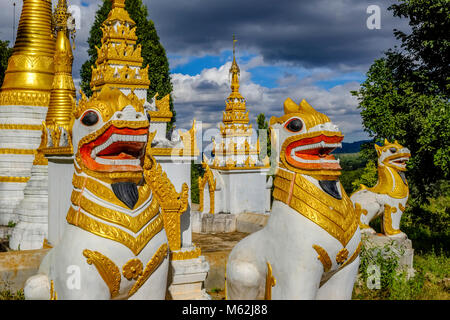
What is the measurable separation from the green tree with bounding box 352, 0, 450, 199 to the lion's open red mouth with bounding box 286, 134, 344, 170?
565cm

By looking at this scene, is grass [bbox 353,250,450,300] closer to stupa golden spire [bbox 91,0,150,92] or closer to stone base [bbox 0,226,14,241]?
stupa golden spire [bbox 91,0,150,92]

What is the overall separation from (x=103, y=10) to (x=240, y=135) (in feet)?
38.4

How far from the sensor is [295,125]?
491 cm

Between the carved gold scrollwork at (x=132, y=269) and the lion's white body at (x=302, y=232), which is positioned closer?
the carved gold scrollwork at (x=132, y=269)

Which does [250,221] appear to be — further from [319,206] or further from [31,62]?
[319,206]

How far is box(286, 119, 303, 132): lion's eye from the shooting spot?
16.0 feet

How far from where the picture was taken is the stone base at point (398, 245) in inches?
349

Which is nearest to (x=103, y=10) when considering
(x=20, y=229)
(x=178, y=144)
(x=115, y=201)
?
(x=20, y=229)

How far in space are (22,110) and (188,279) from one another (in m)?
10.4

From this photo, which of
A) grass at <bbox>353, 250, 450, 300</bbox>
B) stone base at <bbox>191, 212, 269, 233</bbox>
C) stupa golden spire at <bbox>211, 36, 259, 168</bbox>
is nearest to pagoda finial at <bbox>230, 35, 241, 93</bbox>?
A: stupa golden spire at <bbox>211, 36, 259, 168</bbox>

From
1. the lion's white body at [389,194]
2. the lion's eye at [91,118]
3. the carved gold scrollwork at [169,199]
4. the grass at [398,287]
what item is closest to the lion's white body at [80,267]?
the lion's eye at [91,118]

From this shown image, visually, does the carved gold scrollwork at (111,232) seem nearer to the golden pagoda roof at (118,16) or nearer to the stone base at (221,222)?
the golden pagoda roof at (118,16)

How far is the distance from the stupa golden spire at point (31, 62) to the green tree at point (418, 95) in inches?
418
